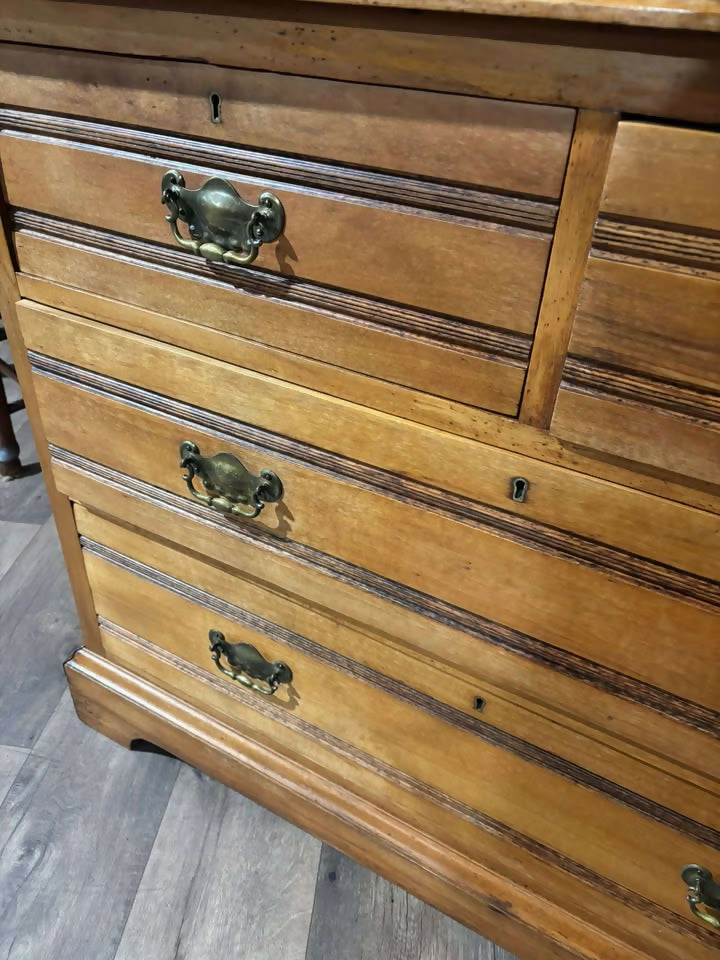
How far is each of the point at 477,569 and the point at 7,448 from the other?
4.16 ft

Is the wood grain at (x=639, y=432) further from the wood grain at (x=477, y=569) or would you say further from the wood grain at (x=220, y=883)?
the wood grain at (x=220, y=883)

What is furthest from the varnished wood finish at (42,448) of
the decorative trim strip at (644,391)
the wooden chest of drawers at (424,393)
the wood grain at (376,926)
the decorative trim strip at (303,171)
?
the decorative trim strip at (644,391)

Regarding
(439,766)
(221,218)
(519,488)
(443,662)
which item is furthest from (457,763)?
(221,218)

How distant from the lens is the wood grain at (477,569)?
0.57 m

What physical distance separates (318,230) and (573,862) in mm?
665

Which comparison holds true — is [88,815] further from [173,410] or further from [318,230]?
[318,230]

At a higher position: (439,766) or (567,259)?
(567,259)

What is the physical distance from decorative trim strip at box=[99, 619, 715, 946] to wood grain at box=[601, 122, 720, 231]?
0.64m

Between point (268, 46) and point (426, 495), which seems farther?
point (426, 495)

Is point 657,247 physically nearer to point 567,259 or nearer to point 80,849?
point 567,259

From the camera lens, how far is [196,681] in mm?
974

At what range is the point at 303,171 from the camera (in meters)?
0.54

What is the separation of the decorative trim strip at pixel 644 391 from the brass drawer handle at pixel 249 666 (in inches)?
19.7

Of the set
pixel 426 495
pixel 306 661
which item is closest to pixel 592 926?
pixel 306 661
